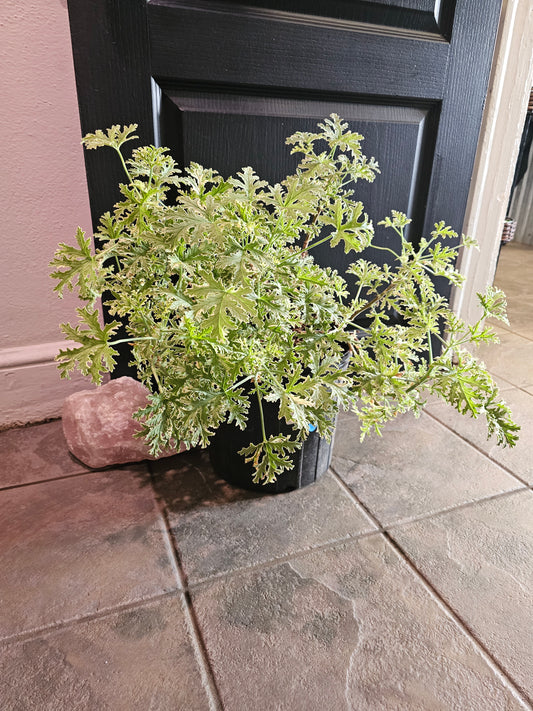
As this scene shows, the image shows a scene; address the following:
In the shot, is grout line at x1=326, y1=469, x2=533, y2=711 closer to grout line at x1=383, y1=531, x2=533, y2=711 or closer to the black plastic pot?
grout line at x1=383, y1=531, x2=533, y2=711

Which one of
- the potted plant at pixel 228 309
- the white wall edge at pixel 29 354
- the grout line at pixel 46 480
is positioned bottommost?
the grout line at pixel 46 480

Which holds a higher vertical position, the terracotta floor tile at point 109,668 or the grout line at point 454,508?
the grout line at point 454,508

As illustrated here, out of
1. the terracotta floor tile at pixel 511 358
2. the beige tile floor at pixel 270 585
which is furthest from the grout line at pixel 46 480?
the terracotta floor tile at pixel 511 358

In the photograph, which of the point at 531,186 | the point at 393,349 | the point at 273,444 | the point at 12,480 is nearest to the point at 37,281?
the point at 12,480

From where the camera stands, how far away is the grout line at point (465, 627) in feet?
2.30

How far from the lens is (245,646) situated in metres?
0.76

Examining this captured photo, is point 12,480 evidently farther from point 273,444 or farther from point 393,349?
point 393,349

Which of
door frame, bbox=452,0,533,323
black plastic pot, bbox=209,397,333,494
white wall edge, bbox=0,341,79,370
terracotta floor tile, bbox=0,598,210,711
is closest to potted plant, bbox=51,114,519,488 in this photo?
black plastic pot, bbox=209,397,333,494

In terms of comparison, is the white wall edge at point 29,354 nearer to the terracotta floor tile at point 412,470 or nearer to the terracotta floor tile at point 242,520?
the terracotta floor tile at point 242,520

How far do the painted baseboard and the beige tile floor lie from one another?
129mm

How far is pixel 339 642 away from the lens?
30.1 inches

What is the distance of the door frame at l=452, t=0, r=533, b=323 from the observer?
1386mm

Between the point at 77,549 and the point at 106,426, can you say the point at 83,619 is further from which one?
the point at 106,426

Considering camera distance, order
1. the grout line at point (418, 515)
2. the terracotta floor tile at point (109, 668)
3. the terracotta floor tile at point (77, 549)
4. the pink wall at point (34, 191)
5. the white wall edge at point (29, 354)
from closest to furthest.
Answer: the terracotta floor tile at point (109, 668)
the terracotta floor tile at point (77, 549)
the grout line at point (418, 515)
the pink wall at point (34, 191)
the white wall edge at point (29, 354)
